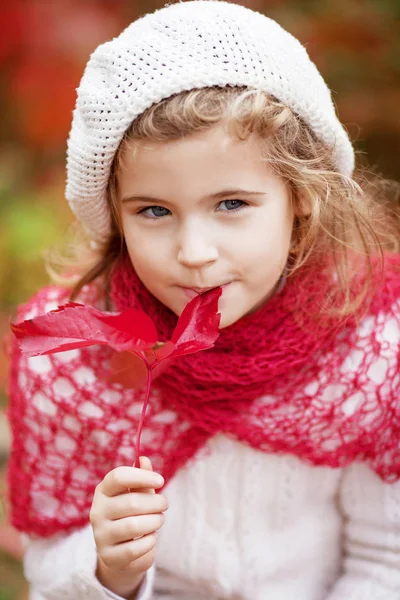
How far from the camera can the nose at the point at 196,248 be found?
1.03 m

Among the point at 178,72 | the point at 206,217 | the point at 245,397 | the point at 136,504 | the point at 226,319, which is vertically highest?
the point at 178,72

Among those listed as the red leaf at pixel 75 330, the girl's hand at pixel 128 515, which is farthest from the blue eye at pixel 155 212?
the girl's hand at pixel 128 515

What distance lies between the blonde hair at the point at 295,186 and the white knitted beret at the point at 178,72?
0.05ft

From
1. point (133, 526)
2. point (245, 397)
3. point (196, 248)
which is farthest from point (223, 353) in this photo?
point (133, 526)

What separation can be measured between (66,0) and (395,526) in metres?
2.37

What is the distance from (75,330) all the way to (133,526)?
273 mm

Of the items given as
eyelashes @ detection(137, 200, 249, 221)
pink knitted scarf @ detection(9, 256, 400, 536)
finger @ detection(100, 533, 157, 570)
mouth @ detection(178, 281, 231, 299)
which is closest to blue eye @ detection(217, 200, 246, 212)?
eyelashes @ detection(137, 200, 249, 221)

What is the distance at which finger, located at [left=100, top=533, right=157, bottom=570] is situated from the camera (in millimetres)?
971

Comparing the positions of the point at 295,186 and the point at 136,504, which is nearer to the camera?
the point at 136,504

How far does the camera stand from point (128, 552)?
0.98 meters

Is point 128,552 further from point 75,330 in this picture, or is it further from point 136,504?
point 75,330

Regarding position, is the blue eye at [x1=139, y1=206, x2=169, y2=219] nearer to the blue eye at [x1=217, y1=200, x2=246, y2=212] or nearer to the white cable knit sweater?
the blue eye at [x1=217, y1=200, x2=246, y2=212]

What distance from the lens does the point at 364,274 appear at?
1284 millimetres

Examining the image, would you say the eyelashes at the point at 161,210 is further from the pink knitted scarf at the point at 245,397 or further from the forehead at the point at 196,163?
the pink knitted scarf at the point at 245,397
